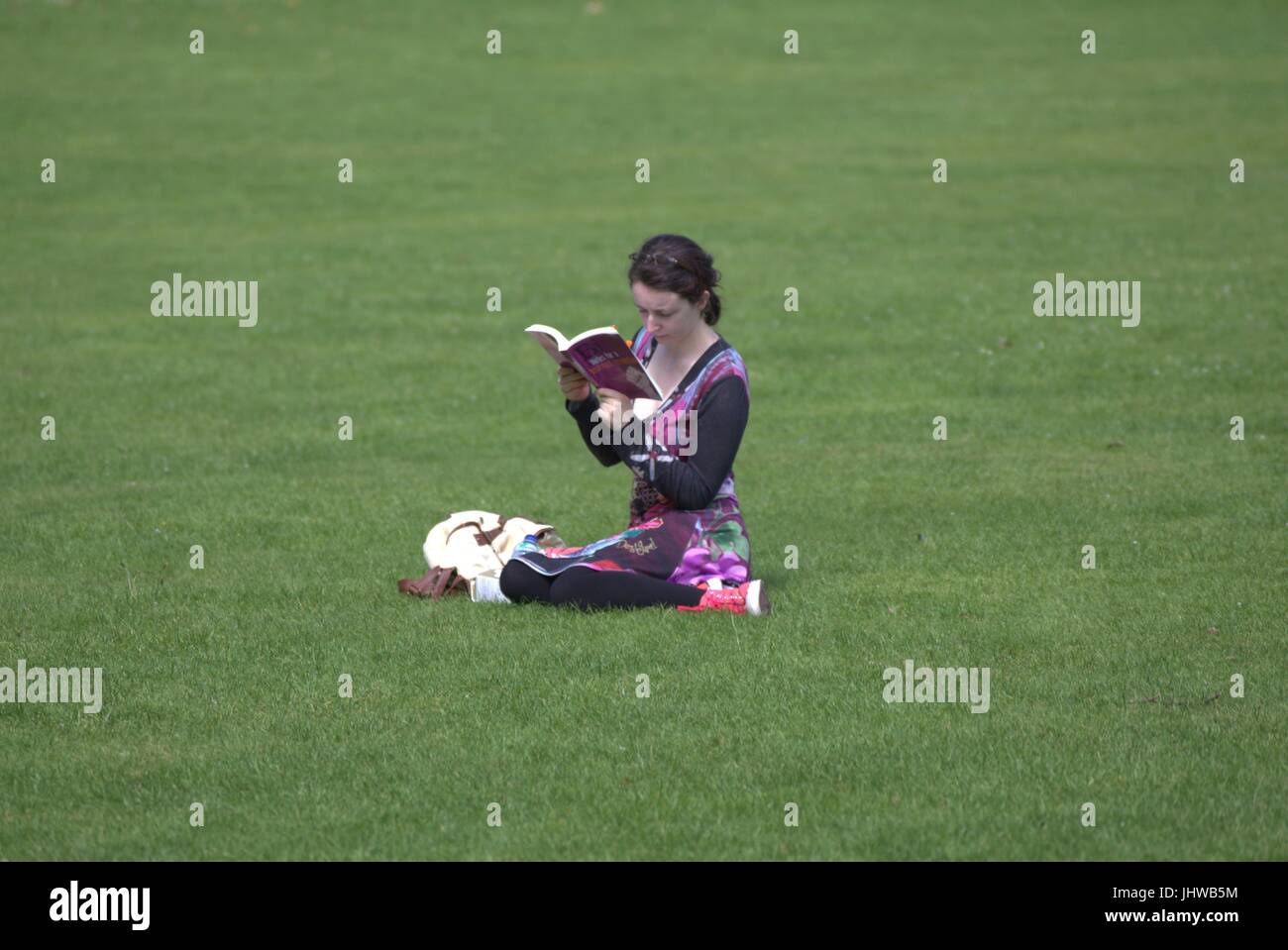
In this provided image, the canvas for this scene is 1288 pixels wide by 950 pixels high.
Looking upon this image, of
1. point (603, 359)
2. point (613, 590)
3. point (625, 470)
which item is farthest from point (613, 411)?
point (625, 470)

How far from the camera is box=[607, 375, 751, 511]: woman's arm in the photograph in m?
8.45

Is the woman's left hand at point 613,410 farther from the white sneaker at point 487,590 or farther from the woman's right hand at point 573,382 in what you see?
the white sneaker at point 487,590

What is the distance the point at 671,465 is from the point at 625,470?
4.78m

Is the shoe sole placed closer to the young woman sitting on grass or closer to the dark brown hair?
the young woman sitting on grass

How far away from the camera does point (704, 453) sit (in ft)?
28.1

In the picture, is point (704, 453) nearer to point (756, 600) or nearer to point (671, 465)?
point (671, 465)

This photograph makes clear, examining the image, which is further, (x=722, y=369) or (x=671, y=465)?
(x=722, y=369)

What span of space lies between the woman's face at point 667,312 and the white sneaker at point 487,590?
1.65 m

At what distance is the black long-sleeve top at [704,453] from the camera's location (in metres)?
8.43

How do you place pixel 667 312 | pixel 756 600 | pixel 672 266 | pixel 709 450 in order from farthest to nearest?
pixel 756 600 → pixel 709 450 → pixel 667 312 → pixel 672 266

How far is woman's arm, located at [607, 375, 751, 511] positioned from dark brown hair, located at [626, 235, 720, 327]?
1.83 feet

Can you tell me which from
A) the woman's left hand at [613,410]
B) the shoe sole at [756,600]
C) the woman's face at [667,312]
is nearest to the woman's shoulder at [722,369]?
the woman's face at [667,312]

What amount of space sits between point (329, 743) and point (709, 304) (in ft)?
9.91
